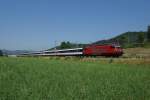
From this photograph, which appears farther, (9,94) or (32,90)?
(32,90)

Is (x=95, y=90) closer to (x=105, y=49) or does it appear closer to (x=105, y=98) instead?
(x=105, y=98)

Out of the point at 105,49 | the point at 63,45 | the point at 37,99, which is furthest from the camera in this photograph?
the point at 63,45

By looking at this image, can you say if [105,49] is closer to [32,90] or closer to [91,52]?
[91,52]

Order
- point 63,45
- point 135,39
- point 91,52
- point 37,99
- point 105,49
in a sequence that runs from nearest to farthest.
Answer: point 37,99 → point 105,49 → point 91,52 → point 135,39 → point 63,45

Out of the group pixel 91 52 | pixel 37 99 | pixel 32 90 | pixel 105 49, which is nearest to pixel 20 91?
pixel 32 90

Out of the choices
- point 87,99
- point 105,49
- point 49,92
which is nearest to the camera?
point 87,99

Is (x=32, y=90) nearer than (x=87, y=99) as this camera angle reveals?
No

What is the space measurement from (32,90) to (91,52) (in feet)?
151

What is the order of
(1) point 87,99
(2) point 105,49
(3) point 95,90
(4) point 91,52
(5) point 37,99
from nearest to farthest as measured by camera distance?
(5) point 37,99 < (1) point 87,99 < (3) point 95,90 < (2) point 105,49 < (4) point 91,52

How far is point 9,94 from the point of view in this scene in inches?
320

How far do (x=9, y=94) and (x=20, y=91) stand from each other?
2.04 feet

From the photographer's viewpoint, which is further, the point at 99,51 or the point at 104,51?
the point at 99,51

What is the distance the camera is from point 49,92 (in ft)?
29.1

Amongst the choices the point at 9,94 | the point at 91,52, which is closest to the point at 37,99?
the point at 9,94
